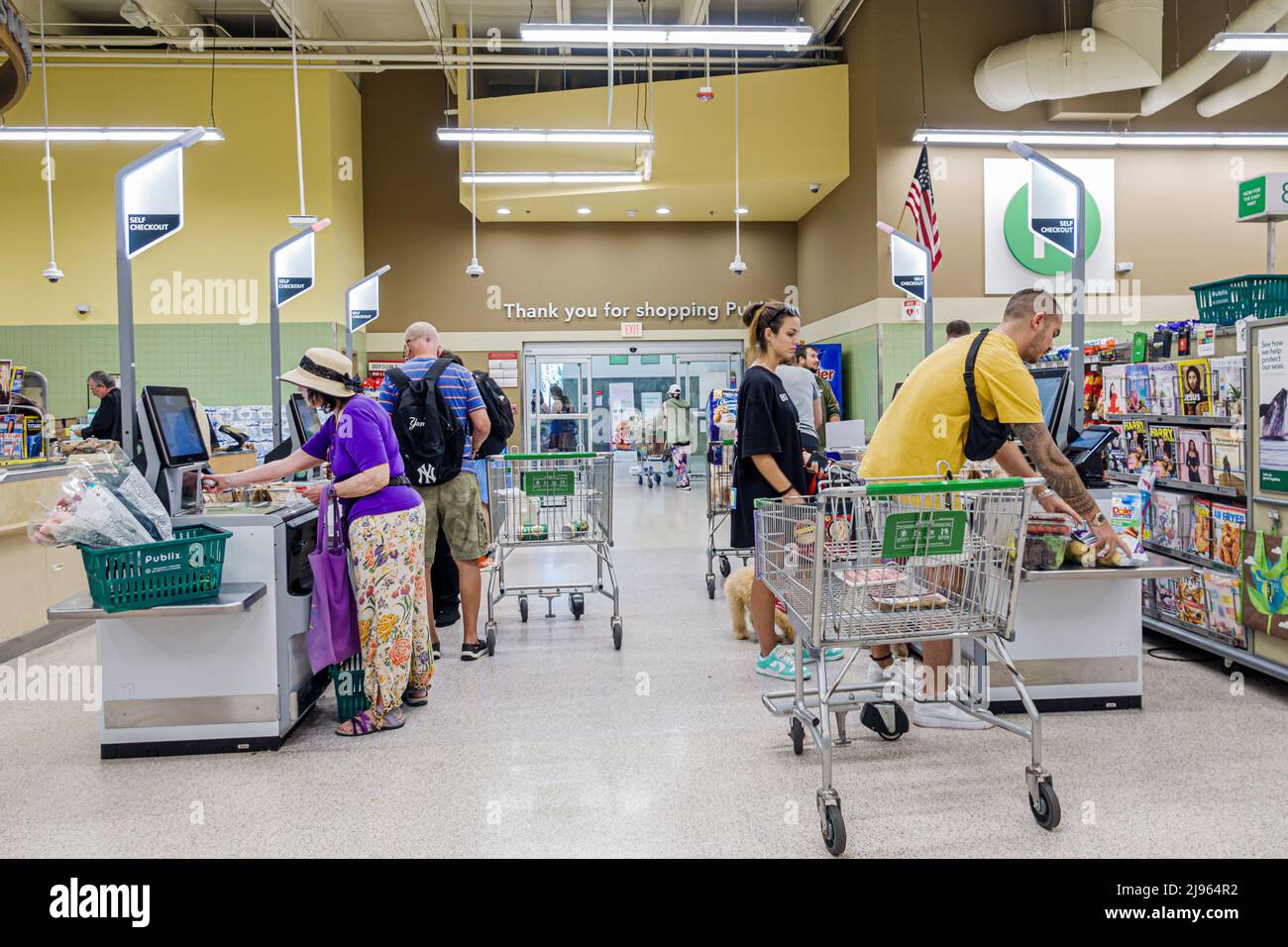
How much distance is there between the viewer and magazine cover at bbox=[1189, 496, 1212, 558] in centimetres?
428

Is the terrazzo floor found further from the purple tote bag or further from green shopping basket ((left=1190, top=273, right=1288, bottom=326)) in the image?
green shopping basket ((left=1190, top=273, right=1288, bottom=326))

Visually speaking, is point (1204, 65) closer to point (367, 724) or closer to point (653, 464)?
point (653, 464)

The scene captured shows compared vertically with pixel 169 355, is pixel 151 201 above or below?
below

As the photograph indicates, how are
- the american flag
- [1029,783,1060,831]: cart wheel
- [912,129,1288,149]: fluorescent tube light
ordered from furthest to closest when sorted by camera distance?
[912,129,1288,149]: fluorescent tube light → the american flag → [1029,783,1060,831]: cart wheel

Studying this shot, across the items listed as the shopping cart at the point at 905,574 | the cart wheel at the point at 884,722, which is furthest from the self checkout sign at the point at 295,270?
the cart wheel at the point at 884,722

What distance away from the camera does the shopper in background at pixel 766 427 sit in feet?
12.3

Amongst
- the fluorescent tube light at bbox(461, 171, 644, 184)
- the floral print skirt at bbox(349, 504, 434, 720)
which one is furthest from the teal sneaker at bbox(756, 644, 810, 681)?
the fluorescent tube light at bbox(461, 171, 644, 184)

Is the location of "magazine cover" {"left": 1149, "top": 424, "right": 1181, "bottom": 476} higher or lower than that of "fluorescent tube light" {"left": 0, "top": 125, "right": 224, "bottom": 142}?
lower

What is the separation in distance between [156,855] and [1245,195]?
596cm

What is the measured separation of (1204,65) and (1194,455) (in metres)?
8.19

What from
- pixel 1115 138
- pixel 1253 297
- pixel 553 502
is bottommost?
pixel 553 502

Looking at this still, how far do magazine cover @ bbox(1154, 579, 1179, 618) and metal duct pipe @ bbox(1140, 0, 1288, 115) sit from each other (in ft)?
23.5

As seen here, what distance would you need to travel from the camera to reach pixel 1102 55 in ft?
Answer: 32.1

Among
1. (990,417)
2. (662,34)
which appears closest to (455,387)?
(990,417)
